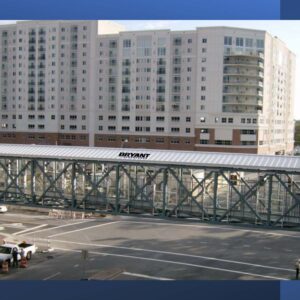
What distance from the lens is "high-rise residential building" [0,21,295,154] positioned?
31.2 metres

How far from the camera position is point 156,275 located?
11.8 m

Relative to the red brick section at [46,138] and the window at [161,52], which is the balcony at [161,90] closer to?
the window at [161,52]

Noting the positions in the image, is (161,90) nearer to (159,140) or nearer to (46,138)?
(159,140)

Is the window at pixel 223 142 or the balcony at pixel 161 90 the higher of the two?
the balcony at pixel 161 90

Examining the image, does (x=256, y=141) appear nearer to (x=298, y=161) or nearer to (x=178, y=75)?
(x=178, y=75)

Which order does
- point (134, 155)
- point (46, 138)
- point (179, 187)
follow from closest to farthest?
1. point (134, 155)
2. point (179, 187)
3. point (46, 138)

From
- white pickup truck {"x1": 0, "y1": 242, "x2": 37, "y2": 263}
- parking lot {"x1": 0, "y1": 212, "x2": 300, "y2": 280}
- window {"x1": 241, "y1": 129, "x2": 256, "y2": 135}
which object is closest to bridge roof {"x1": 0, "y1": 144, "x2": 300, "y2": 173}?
parking lot {"x1": 0, "y1": 212, "x2": 300, "y2": 280}

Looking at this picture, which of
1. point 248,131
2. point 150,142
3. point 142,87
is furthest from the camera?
point 142,87

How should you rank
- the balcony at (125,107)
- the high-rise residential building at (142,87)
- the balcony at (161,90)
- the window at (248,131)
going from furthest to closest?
the balcony at (125,107)
the balcony at (161,90)
the high-rise residential building at (142,87)
the window at (248,131)

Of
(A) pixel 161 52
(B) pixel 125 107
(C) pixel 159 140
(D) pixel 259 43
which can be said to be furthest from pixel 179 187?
(D) pixel 259 43

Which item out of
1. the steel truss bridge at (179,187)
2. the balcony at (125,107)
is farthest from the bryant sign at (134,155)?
the balcony at (125,107)

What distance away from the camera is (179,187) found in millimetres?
9938

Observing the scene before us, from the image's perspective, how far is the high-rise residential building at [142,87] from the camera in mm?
31234

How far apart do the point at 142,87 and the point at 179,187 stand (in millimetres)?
23197
